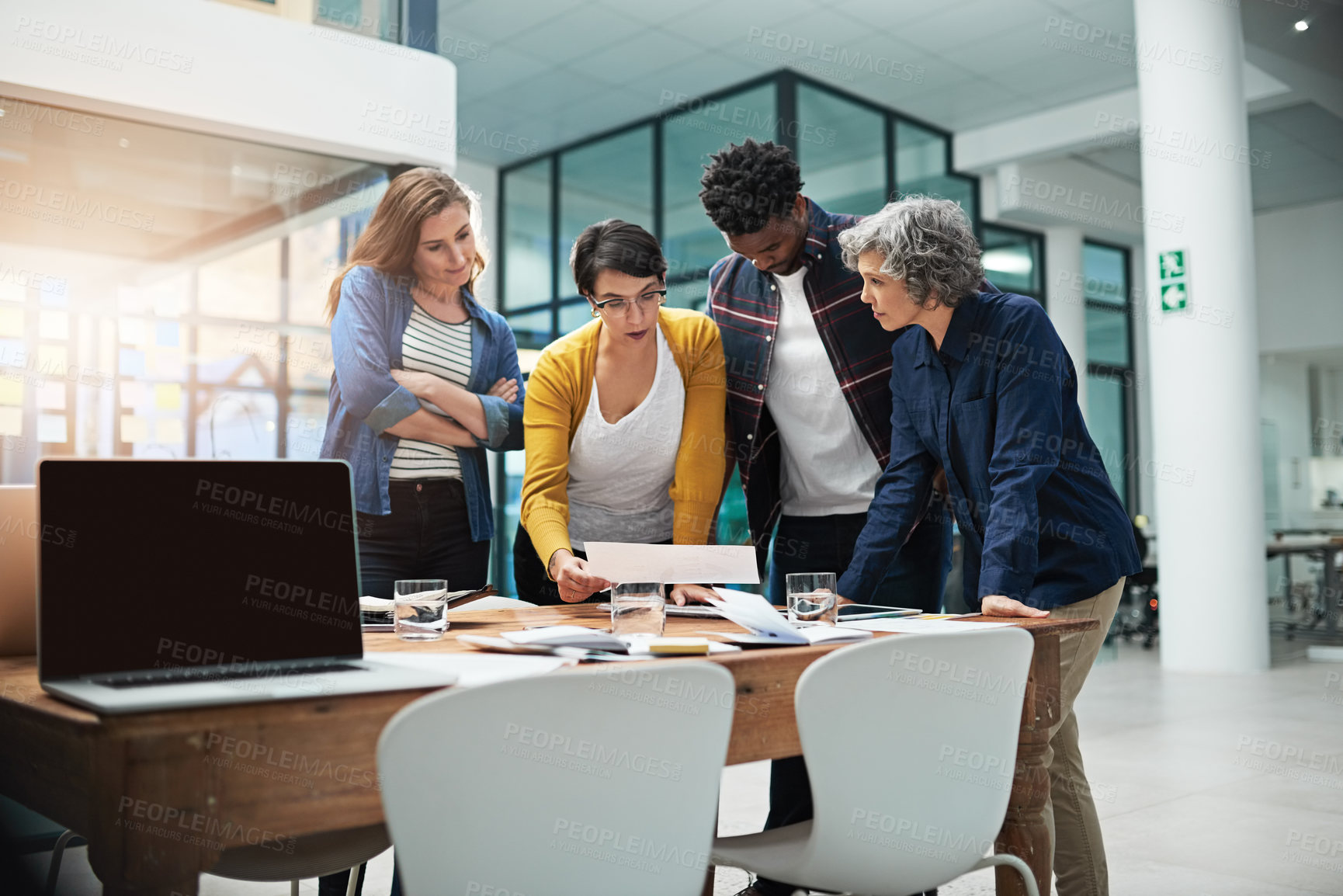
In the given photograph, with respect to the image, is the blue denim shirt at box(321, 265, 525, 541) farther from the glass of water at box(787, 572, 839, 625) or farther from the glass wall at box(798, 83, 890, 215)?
the glass wall at box(798, 83, 890, 215)

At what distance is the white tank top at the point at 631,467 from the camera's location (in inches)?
90.7

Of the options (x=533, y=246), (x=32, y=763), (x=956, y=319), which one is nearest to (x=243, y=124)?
(x=956, y=319)

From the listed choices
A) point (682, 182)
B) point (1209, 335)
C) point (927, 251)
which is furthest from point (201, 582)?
point (682, 182)

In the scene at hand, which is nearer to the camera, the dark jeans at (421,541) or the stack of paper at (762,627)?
the stack of paper at (762,627)

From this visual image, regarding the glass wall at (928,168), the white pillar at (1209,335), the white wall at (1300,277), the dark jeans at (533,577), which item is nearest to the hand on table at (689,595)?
the dark jeans at (533,577)

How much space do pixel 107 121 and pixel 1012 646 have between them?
391 centimetres

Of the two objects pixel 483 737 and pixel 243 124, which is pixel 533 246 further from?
pixel 483 737

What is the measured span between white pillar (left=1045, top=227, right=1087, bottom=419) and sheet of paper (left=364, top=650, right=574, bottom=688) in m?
8.68

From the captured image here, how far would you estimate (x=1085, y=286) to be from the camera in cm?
993

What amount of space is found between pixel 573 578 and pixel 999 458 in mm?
789

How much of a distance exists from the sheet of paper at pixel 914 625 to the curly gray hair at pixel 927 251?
612 mm

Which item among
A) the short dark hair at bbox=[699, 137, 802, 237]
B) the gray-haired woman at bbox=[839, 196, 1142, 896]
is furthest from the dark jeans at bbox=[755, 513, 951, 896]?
the short dark hair at bbox=[699, 137, 802, 237]

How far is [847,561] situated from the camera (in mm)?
2361

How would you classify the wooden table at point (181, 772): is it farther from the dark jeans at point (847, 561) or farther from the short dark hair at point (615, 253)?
the dark jeans at point (847, 561)
